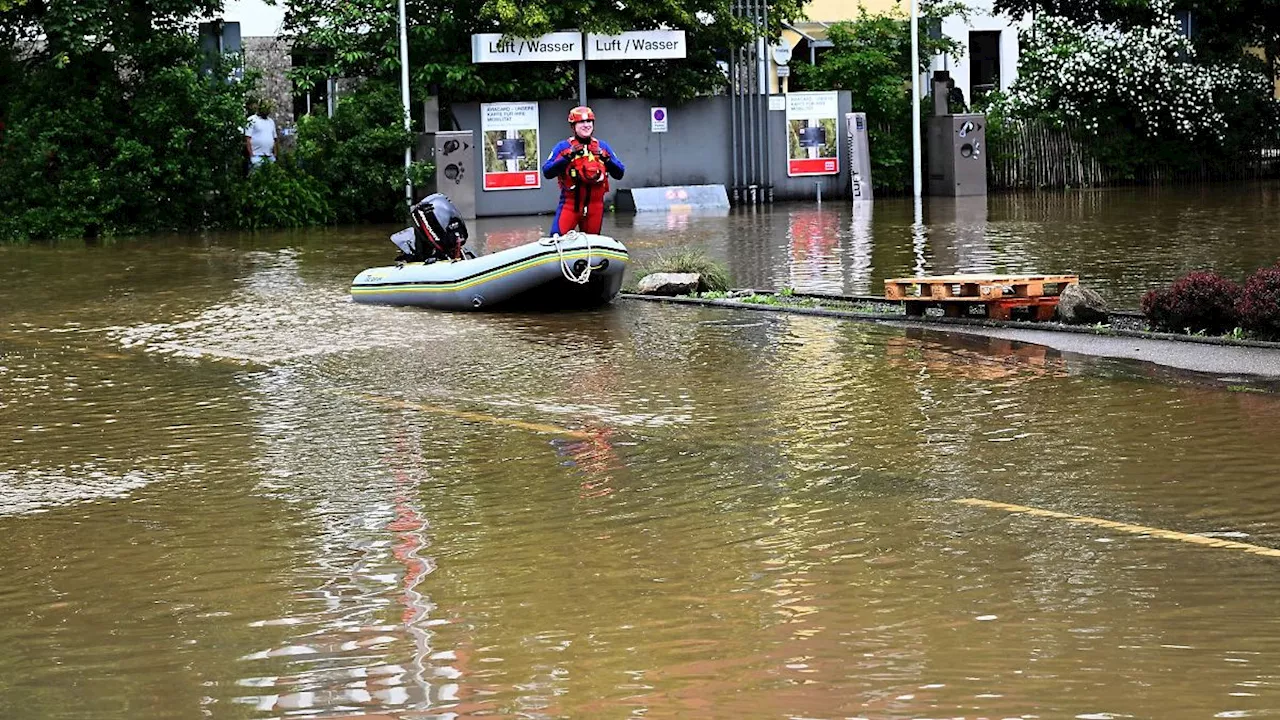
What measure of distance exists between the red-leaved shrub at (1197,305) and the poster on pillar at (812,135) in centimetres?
2258

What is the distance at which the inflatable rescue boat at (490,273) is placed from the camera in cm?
1709

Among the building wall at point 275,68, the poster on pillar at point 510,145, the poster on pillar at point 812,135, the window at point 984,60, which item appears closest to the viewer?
the poster on pillar at point 510,145

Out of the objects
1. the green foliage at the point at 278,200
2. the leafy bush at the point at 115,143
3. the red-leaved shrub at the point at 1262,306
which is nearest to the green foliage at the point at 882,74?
the green foliage at the point at 278,200

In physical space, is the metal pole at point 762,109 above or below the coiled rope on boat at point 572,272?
above

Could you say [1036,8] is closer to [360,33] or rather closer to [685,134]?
[685,134]

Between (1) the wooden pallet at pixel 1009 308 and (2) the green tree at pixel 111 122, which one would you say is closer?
(1) the wooden pallet at pixel 1009 308

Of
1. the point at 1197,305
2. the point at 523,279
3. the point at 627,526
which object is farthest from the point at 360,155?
the point at 627,526

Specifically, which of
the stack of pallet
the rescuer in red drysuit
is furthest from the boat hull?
the stack of pallet

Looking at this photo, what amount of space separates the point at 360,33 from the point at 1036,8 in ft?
49.4

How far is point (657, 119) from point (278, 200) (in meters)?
7.64

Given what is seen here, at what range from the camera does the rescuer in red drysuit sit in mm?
18609

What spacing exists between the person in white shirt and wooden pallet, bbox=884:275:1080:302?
19.1 meters

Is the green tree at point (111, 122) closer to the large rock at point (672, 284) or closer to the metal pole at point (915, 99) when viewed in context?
the metal pole at point (915, 99)

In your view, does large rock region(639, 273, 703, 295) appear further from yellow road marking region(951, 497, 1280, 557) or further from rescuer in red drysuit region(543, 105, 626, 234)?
yellow road marking region(951, 497, 1280, 557)
